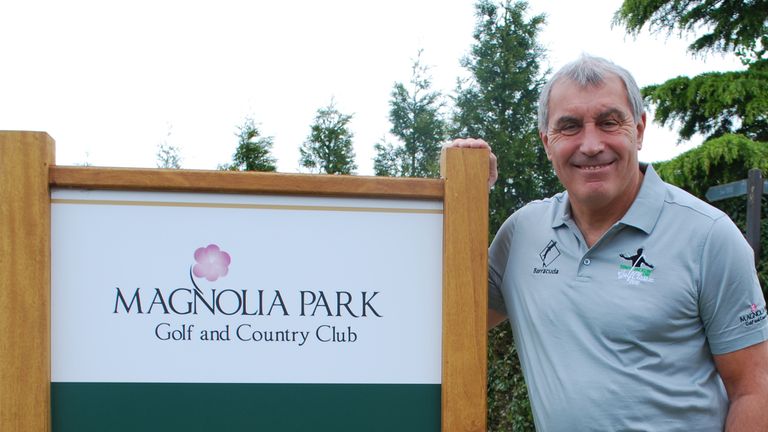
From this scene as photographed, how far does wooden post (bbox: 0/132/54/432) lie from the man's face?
4.26ft

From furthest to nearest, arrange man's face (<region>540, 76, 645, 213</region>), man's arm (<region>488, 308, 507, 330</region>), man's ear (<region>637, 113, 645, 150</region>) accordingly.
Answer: man's arm (<region>488, 308, 507, 330</region>)
man's ear (<region>637, 113, 645, 150</region>)
man's face (<region>540, 76, 645, 213</region>)

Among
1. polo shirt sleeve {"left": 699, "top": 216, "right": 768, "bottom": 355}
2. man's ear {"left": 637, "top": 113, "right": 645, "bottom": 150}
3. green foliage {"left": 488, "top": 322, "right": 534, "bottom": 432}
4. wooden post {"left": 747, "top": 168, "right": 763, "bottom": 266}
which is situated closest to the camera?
polo shirt sleeve {"left": 699, "top": 216, "right": 768, "bottom": 355}

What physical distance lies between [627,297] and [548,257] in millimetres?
242

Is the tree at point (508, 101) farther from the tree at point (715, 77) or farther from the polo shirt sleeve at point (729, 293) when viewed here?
the polo shirt sleeve at point (729, 293)

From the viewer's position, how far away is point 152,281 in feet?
5.19

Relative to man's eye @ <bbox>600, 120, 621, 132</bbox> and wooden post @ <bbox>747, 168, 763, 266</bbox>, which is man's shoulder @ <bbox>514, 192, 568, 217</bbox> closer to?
man's eye @ <bbox>600, 120, 621, 132</bbox>

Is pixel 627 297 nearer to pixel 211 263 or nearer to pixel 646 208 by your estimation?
pixel 646 208

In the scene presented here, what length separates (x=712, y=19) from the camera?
339 inches

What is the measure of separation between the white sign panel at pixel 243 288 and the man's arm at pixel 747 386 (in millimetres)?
762

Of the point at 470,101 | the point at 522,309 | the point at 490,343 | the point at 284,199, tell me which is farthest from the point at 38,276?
the point at 470,101

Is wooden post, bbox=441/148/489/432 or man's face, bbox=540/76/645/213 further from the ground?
man's face, bbox=540/76/645/213

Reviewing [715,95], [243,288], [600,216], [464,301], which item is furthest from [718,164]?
[243,288]

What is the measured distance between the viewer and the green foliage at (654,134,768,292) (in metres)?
6.78

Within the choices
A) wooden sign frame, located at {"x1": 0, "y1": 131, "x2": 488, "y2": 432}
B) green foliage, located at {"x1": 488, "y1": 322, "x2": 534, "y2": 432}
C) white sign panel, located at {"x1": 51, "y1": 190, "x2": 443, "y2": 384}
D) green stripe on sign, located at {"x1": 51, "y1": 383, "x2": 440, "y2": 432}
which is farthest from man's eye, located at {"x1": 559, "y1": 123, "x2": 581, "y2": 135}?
green foliage, located at {"x1": 488, "y1": 322, "x2": 534, "y2": 432}
